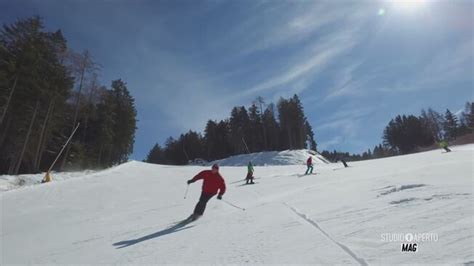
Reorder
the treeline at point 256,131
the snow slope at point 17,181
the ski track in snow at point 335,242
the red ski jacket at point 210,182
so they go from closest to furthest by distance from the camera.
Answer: the ski track in snow at point 335,242 < the red ski jacket at point 210,182 < the snow slope at point 17,181 < the treeline at point 256,131

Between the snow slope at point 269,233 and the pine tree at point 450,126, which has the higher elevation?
the pine tree at point 450,126

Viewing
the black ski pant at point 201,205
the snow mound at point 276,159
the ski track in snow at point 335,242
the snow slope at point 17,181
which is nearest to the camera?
the ski track in snow at point 335,242

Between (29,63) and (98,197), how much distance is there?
1864 cm

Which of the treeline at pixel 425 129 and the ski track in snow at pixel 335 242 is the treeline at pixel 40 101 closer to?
the ski track in snow at pixel 335 242

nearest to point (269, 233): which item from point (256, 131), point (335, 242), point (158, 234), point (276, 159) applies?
point (335, 242)

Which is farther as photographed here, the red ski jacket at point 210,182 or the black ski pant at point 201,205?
the red ski jacket at point 210,182

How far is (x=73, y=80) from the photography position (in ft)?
110

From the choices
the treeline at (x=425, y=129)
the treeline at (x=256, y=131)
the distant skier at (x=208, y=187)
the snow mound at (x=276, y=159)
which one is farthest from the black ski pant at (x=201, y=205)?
the treeline at (x=425, y=129)

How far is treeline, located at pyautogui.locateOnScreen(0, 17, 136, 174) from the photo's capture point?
26.9 metres

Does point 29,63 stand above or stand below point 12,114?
above

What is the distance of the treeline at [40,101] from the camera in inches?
1058

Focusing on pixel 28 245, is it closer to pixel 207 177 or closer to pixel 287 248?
pixel 207 177

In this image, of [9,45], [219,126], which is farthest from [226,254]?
[219,126]

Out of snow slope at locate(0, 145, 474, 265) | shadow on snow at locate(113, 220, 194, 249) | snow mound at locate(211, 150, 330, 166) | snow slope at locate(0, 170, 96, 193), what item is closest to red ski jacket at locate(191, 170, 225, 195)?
snow slope at locate(0, 145, 474, 265)
